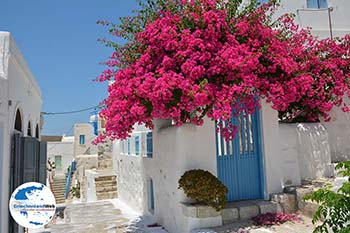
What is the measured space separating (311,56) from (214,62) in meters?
3.32

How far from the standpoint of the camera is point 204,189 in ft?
22.2

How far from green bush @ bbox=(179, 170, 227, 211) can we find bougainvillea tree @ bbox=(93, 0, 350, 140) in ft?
4.09

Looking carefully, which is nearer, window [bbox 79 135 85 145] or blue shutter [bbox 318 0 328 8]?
blue shutter [bbox 318 0 328 8]

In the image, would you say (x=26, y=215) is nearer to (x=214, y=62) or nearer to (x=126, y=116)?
(x=126, y=116)

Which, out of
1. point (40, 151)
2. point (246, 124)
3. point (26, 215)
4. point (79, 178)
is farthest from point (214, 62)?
point (79, 178)

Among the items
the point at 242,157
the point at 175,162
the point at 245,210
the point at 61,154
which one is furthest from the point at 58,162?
the point at 245,210

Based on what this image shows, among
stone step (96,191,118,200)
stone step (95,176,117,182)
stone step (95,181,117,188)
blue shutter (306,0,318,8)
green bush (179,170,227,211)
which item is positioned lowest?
stone step (96,191,118,200)

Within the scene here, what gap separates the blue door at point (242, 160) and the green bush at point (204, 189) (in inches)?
43.9

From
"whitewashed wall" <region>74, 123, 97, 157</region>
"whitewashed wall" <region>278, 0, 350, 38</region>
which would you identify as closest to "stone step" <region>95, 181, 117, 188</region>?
"whitewashed wall" <region>278, 0, 350, 38</region>

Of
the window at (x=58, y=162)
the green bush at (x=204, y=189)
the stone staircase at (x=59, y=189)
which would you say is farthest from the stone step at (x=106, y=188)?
the window at (x=58, y=162)

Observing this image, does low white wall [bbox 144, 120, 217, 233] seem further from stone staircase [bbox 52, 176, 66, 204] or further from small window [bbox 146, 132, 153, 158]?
stone staircase [bbox 52, 176, 66, 204]

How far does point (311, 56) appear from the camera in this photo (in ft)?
27.9

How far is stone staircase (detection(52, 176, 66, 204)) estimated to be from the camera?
2806cm

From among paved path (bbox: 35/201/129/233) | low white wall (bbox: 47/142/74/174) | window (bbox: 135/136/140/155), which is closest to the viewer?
paved path (bbox: 35/201/129/233)
